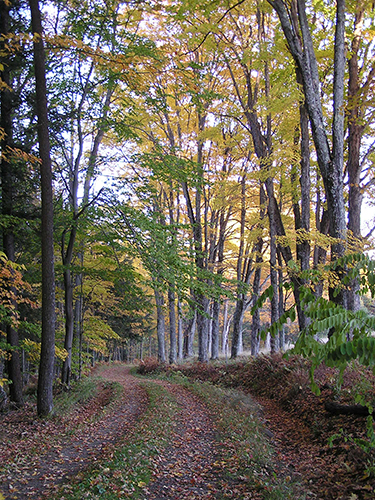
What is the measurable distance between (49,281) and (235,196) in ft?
32.8

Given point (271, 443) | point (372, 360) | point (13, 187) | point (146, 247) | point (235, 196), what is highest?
point (235, 196)

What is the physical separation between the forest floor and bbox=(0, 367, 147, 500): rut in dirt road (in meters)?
0.02

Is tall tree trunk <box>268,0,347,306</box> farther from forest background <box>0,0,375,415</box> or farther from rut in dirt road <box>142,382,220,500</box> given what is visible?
rut in dirt road <box>142,382,220,500</box>

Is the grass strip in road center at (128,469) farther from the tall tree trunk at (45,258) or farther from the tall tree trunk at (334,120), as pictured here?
the tall tree trunk at (334,120)

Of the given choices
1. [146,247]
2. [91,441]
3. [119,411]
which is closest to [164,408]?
[119,411]

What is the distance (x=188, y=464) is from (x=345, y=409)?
2.90m

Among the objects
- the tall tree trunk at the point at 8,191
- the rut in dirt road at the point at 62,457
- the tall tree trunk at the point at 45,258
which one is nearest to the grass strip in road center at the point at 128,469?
the rut in dirt road at the point at 62,457

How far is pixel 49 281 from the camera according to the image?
8719 mm

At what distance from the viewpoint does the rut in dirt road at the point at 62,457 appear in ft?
15.6

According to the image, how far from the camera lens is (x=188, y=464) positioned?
5785mm

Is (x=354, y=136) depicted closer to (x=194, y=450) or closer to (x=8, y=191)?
(x=194, y=450)

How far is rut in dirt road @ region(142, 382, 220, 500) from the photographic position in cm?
478

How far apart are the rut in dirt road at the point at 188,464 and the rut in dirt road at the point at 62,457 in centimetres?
111

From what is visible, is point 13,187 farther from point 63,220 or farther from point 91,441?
point 91,441
